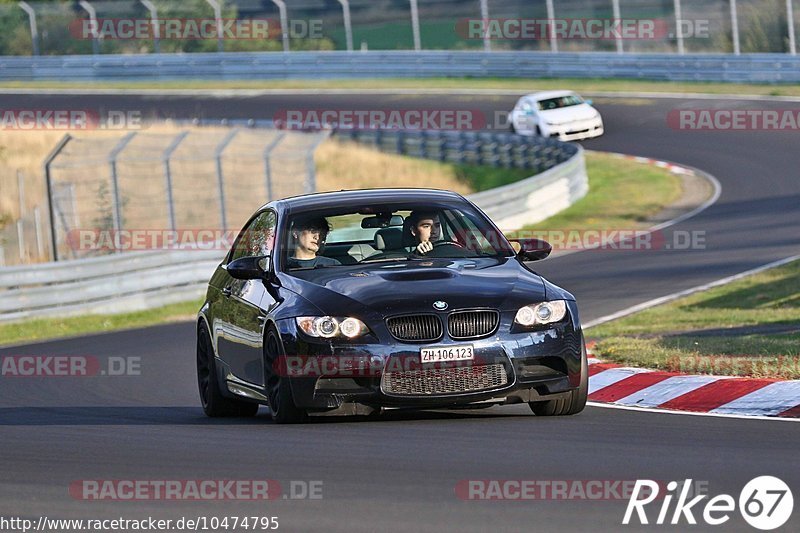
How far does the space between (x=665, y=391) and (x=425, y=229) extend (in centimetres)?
196

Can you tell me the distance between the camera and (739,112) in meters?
39.3

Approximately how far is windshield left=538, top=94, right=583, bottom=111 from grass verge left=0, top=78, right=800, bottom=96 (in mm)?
5909

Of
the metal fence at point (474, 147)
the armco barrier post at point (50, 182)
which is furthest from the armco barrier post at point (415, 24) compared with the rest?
the armco barrier post at point (50, 182)

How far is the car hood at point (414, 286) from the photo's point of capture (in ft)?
29.2

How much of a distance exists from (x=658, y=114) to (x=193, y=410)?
100 ft

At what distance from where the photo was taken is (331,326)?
351 inches

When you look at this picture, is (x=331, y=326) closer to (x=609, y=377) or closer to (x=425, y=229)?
(x=425, y=229)

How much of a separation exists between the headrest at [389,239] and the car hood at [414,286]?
0.93ft

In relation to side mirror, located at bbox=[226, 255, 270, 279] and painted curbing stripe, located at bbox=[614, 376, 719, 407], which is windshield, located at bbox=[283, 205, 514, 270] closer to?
side mirror, located at bbox=[226, 255, 270, 279]

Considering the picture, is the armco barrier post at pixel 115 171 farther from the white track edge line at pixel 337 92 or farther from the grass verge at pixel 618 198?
the white track edge line at pixel 337 92

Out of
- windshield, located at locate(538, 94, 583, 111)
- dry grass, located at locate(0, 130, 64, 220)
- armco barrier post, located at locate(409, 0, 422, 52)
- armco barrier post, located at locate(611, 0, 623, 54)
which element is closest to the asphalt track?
dry grass, located at locate(0, 130, 64, 220)

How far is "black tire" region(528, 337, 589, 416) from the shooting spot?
919cm

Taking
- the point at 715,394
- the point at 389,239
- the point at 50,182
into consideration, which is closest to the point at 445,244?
the point at 389,239

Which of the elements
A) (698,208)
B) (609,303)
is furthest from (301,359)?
(698,208)
